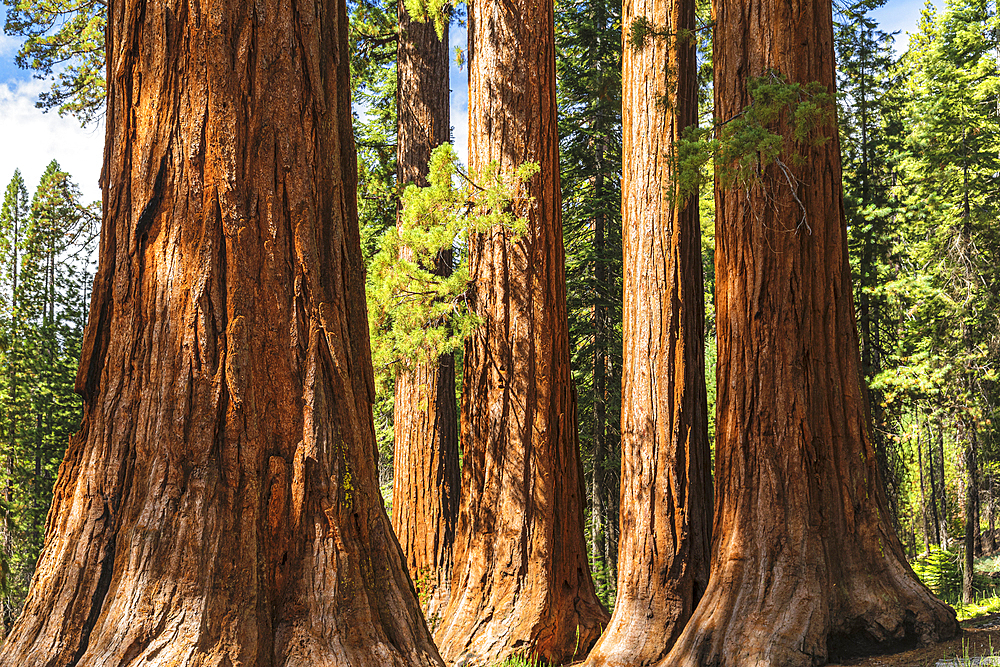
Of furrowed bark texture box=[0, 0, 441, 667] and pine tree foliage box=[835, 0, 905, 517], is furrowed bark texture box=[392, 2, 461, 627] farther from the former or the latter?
pine tree foliage box=[835, 0, 905, 517]

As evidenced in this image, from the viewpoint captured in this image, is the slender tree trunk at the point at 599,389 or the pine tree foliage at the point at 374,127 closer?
the pine tree foliage at the point at 374,127

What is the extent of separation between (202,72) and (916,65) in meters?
27.0

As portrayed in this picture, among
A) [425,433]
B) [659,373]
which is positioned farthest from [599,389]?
[659,373]

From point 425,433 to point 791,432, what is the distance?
5.50 meters

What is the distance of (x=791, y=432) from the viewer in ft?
17.4

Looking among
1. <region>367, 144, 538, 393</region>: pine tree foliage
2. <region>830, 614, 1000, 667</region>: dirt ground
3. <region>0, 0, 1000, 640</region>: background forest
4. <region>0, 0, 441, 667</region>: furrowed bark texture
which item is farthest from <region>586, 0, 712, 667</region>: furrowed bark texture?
<region>0, 0, 1000, 640</region>: background forest

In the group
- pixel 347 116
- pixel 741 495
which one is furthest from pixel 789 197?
pixel 347 116

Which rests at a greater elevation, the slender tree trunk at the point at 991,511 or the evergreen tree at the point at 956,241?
the evergreen tree at the point at 956,241

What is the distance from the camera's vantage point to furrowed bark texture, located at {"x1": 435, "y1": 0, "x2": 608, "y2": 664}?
7.01 metres

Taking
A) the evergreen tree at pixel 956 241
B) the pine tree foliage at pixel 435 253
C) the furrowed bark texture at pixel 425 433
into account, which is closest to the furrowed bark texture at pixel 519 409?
the pine tree foliage at pixel 435 253

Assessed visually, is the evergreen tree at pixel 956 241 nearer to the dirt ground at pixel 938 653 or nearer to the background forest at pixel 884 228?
the background forest at pixel 884 228

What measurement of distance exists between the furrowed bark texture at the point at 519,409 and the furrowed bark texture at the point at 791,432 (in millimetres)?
1945

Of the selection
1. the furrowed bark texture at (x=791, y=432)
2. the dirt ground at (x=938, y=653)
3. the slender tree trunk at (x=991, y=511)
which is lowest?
the slender tree trunk at (x=991, y=511)

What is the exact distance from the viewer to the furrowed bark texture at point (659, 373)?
6.72 meters
